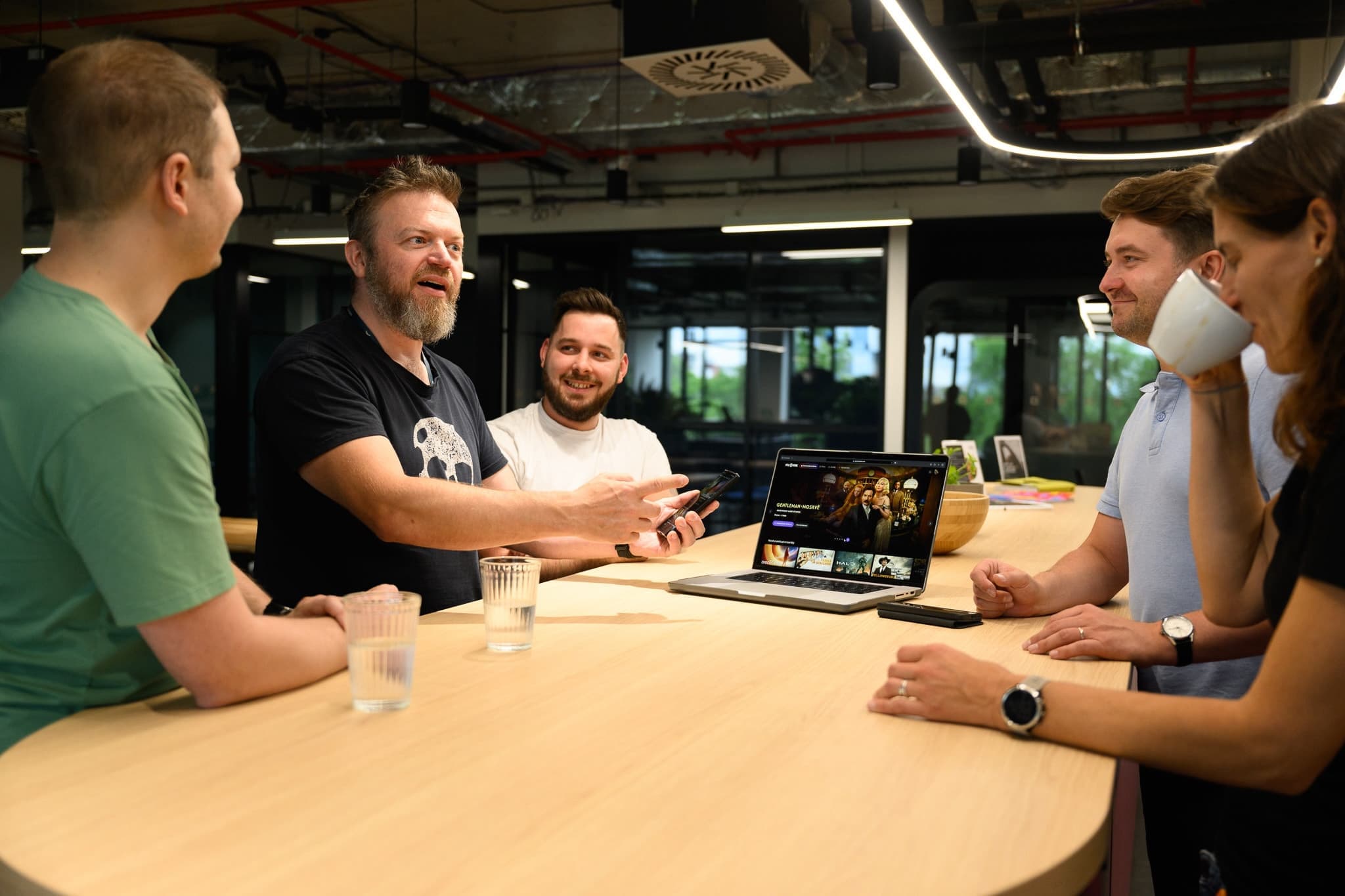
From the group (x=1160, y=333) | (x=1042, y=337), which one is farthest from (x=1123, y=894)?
(x=1042, y=337)

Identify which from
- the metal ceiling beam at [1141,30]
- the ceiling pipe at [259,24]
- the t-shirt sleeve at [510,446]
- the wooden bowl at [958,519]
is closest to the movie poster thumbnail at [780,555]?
the wooden bowl at [958,519]

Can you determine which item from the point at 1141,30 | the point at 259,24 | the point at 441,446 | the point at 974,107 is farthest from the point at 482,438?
the point at 259,24

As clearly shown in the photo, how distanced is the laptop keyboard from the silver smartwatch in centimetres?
78

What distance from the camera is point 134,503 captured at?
41.9 inches

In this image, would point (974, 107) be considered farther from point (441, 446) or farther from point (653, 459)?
point (441, 446)

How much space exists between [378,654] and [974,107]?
319 cm

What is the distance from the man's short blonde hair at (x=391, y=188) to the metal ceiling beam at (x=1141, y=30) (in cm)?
229

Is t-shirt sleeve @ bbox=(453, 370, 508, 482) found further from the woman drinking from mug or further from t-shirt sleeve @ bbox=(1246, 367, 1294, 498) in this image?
t-shirt sleeve @ bbox=(1246, 367, 1294, 498)

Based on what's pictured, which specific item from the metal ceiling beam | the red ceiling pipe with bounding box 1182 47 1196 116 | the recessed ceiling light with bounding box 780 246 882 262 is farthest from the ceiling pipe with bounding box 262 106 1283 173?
the metal ceiling beam

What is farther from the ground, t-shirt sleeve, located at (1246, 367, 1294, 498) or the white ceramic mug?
the white ceramic mug

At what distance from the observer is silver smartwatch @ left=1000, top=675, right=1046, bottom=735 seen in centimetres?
116

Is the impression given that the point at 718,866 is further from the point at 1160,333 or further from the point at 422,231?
the point at 422,231

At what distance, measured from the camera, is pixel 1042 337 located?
8750mm

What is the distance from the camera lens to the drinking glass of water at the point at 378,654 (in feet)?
3.96
